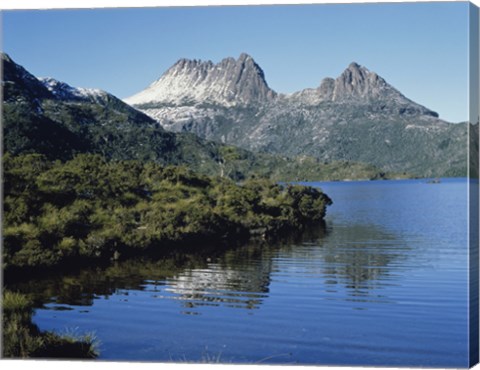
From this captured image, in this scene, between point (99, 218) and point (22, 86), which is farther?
point (22, 86)

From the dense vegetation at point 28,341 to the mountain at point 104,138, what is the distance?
65.0 ft

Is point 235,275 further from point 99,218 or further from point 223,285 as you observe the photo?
point 99,218

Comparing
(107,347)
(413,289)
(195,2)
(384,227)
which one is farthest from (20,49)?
(384,227)

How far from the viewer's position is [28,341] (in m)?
9.22

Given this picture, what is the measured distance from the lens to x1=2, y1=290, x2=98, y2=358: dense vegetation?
30.0ft

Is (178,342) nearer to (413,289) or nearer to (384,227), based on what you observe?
(413,289)

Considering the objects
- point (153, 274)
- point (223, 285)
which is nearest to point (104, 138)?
point (153, 274)

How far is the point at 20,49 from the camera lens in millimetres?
12109

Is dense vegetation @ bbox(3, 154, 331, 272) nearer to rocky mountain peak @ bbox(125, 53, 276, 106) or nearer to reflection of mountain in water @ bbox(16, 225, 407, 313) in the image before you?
reflection of mountain in water @ bbox(16, 225, 407, 313)

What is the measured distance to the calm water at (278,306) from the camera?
10375 mm

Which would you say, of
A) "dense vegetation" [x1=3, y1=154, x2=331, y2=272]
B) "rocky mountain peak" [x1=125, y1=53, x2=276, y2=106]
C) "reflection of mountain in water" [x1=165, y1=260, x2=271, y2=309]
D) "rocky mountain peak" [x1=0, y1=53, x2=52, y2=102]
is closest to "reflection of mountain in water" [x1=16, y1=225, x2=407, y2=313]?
"reflection of mountain in water" [x1=165, y1=260, x2=271, y2=309]

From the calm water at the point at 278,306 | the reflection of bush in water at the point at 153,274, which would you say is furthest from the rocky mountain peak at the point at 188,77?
the calm water at the point at 278,306

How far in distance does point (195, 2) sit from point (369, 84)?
189m

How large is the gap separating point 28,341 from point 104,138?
66.2 meters
